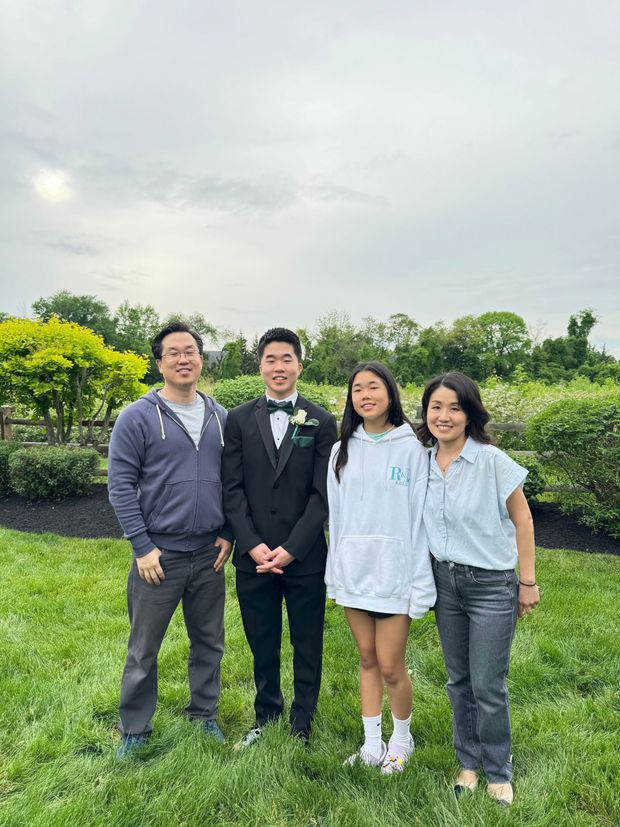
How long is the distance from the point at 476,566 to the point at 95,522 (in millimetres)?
6317

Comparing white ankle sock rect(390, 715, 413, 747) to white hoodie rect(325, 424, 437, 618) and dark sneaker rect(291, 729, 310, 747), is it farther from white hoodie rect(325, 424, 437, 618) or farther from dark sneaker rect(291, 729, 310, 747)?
white hoodie rect(325, 424, 437, 618)

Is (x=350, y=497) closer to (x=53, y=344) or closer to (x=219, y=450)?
(x=219, y=450)

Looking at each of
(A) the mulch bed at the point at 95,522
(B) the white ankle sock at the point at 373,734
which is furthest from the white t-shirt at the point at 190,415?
(A) the mulch bed at the point at 95,522

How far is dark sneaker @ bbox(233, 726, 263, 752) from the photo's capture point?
2.71 m

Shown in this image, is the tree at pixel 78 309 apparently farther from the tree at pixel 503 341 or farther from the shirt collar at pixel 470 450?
the shirt collar at pixel 470 450

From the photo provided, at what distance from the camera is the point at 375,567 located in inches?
96.1

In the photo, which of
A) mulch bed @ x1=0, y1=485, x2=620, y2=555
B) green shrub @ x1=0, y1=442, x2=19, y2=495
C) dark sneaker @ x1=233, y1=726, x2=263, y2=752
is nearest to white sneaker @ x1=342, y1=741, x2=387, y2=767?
dark sneaker @ x1=233, y1=726, x2=263, y2=752

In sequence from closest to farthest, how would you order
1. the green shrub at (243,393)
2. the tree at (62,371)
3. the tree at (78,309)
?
1. the green shrub at (243,393)
2. the tree at (62,371)
3. the tree at (78,309)

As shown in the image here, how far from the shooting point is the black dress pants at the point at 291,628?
2.74 meters

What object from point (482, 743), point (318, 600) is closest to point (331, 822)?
point (482, 743)

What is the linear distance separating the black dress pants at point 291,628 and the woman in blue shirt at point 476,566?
2.18 ft

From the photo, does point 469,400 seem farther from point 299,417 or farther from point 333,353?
point 333,353

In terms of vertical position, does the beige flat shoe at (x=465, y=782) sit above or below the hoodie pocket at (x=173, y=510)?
below

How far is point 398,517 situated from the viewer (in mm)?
2449
